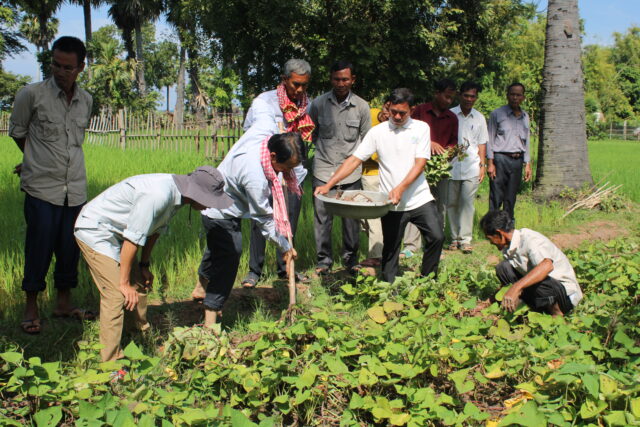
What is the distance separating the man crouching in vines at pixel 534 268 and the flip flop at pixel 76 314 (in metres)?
2.91

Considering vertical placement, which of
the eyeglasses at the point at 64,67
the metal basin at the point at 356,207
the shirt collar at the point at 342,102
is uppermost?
the eyeglasses at the point at 64,67

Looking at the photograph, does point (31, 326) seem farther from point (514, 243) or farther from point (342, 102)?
point (514, 243)

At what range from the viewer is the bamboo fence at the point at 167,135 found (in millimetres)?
15461

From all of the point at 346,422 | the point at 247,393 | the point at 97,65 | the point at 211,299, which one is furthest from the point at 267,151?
the point at 97,65

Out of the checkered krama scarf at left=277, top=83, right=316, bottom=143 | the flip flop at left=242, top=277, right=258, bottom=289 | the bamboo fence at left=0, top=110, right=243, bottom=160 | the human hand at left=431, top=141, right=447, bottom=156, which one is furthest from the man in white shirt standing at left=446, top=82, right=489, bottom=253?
the bamboo fence at left=0, top=110, right=243, bottom=160

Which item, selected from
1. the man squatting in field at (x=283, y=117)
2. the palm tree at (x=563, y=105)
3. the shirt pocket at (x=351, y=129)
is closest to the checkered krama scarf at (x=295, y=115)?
the man squatting in field at (x=283, y=117)

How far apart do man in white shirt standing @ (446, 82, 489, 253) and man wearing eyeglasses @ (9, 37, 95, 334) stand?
3.93m

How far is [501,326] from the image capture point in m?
3.75

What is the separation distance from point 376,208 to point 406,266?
1676 millimetres

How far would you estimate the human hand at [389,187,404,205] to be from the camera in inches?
179

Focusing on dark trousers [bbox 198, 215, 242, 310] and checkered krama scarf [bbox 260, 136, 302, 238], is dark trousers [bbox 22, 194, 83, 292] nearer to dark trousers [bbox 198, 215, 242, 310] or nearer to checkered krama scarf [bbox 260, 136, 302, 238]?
dark trousers [bbox 198, 215, 242, 310]

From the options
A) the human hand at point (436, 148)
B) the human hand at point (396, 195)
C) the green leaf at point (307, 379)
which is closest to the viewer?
the green leaf at point (307, 379)

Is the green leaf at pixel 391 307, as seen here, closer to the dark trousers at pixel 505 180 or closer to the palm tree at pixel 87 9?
the dark trousers at pixel 505 180

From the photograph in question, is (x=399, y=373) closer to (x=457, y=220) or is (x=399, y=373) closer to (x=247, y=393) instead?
(x=247, y=393)
